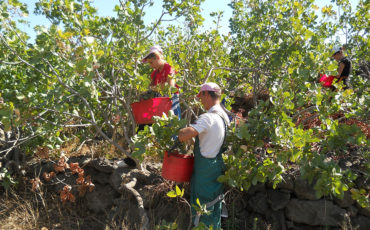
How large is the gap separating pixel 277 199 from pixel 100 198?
2.29m

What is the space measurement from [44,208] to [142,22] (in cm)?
281

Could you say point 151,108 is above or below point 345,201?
above

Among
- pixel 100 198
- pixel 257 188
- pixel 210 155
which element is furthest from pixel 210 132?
pixel 100 198

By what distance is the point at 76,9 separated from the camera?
3139 millimetres

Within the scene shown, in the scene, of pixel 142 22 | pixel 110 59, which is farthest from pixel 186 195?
pixel 142 22

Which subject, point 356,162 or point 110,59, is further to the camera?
point 356,162

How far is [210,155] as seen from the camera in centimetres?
254

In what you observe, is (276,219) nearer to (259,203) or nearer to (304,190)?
(259,203)

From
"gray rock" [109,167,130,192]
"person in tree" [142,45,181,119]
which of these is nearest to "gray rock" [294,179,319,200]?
"person in tree" [142,45,181,119]

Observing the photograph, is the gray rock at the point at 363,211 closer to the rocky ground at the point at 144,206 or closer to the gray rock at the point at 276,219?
the rocky ground at the point at 144,206

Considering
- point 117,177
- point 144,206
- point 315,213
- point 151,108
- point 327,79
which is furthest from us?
point 327,79

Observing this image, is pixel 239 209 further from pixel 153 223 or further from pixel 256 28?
pixel 256 28

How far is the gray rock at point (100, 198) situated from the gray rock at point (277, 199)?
2.00 m

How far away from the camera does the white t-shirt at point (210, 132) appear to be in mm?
2422
